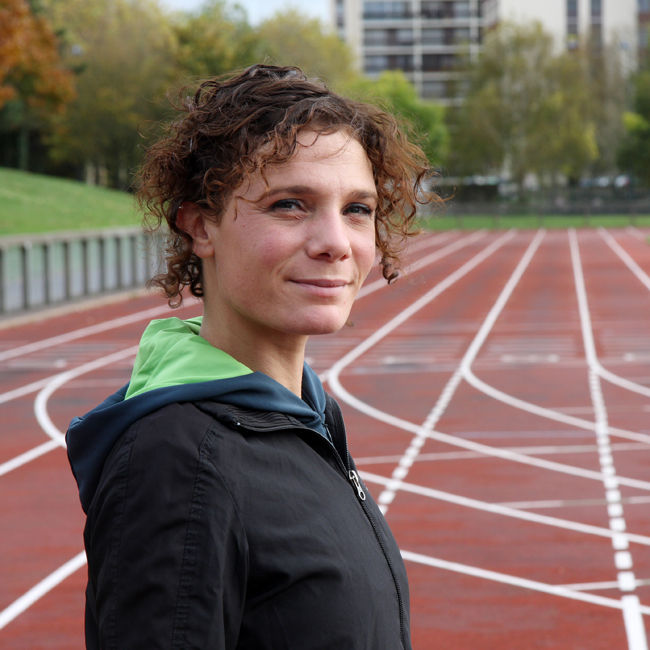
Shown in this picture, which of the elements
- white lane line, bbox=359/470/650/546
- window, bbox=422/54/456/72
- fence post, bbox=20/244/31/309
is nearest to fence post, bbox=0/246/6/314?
fence post, bbox=20/244/31/309

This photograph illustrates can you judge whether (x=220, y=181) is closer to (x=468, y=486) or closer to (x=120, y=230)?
(x=468, y=486)

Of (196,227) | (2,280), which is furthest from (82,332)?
(196,227)

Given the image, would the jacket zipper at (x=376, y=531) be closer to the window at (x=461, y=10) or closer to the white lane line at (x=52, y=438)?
the white lane line at (x=52, y=438)

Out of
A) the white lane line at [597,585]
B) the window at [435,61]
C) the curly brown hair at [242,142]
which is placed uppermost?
the window at [435,61]

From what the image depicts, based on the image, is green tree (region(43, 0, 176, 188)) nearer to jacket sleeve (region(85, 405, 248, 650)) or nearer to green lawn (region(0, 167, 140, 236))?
green lawn (region(0, 167, 140, 236))

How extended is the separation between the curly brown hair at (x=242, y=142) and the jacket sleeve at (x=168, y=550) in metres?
0.45

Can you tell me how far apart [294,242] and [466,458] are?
28.5ft

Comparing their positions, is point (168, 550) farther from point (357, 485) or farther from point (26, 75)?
point (26, 75)

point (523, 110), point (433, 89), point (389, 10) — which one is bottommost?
point (523, 110)

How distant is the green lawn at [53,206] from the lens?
3656 centimetres

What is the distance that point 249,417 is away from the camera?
178 centimetres

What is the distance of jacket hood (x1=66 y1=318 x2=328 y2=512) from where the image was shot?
176 centimetres

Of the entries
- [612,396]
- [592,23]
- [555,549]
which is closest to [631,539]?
[555,549]

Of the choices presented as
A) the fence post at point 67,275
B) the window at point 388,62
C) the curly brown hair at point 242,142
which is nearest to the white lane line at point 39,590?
the curly brown hair at point 242,142
